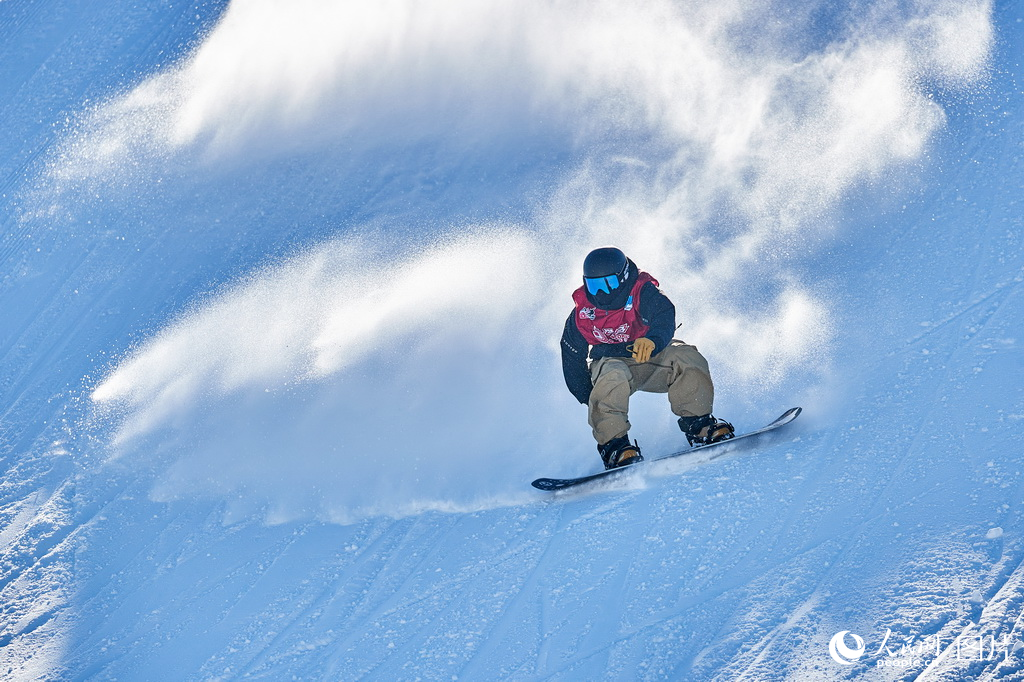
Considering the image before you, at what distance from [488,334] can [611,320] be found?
160 centimetres

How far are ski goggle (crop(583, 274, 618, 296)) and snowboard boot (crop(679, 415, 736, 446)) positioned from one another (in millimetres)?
865

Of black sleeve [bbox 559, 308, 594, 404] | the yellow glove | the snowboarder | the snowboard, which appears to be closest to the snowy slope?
the snowboard

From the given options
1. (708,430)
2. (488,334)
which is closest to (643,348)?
(708,430)

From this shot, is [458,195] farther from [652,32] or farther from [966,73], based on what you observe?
[966,73]

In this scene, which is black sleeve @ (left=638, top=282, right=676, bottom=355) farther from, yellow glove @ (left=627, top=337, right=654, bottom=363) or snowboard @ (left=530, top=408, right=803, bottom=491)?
snowboard @ (left=530, top=408, right=803, bottom=491)

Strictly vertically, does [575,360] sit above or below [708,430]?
above

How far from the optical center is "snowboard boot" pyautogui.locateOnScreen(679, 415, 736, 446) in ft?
15.1

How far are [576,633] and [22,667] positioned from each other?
286 cm

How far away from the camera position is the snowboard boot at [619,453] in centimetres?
462

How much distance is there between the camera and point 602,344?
4.89 metres

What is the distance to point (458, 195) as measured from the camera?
8188 millimetres

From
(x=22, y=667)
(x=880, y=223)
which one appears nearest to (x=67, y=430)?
(x=22, y=667)

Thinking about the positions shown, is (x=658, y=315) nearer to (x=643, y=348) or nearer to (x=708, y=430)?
(x=643, y=348)

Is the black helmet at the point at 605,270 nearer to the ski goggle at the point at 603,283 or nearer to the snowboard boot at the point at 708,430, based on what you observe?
the ski goggle at the point at 603,283
